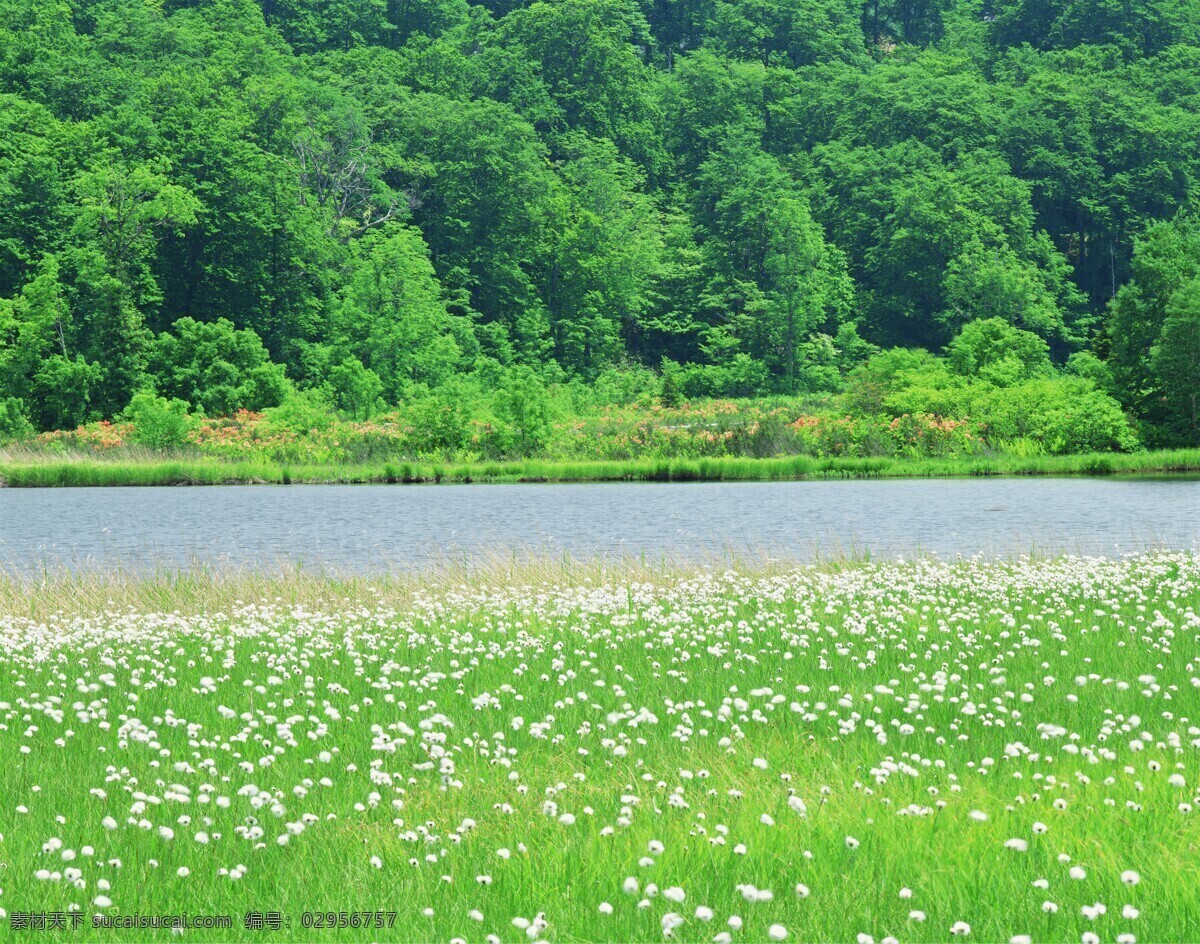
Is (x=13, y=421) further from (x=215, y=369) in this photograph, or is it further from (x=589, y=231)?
(x=589, y=231)

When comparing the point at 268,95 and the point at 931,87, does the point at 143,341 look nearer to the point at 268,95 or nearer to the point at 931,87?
the point at 268,95

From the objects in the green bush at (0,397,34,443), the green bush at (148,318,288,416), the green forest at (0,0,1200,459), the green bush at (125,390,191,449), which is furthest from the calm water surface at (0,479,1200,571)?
the green bush at (148,318,288,416)

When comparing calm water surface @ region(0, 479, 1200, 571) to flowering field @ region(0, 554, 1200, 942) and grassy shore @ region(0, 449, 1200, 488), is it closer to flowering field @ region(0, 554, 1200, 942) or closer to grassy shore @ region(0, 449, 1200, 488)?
grassy shore @ region(0, 449, 1200, 488)

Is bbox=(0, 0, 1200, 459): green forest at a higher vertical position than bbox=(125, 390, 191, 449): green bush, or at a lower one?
higher

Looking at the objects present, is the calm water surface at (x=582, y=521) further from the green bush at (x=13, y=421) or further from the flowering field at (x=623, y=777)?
the green bush at (x=13, y=421)

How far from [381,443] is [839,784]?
48.1m

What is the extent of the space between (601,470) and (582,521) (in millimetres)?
17989

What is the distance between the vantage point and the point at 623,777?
7.68m

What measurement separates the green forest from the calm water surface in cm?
1027

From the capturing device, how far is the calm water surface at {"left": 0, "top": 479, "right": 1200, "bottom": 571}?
24562 mm

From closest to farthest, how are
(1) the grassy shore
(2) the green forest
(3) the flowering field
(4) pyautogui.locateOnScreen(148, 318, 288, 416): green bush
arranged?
(3) the flowering field < (1) the grassy shore < (2) the green forest < (4) pyautogui.locateOnScreen(148, 318, 288, 416): green bush

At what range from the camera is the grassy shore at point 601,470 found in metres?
49.5

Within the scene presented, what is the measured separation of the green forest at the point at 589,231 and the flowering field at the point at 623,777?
41621mm

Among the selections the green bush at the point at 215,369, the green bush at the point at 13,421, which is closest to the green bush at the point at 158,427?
the green bush at the point at 13,421
